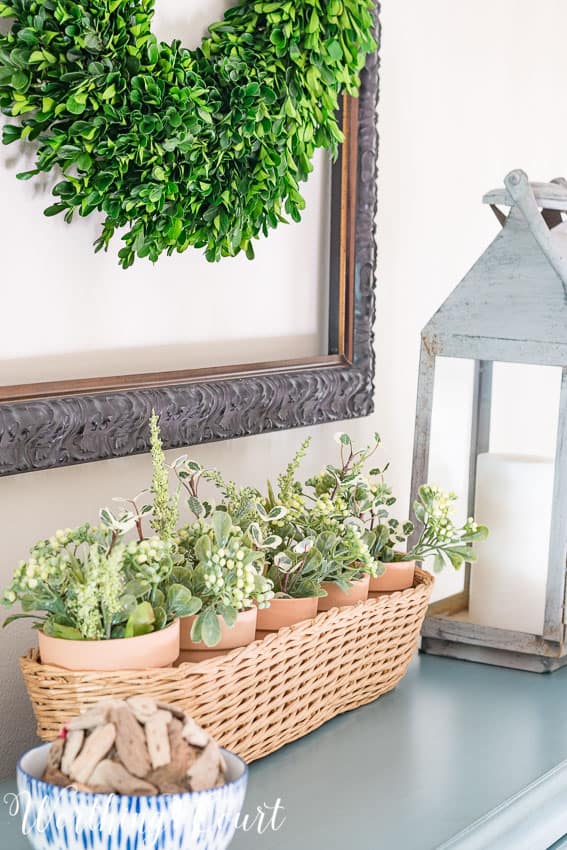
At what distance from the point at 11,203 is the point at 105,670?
0.40 m

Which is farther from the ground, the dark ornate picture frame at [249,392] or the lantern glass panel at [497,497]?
the dark ornate picture frame at [249,392]

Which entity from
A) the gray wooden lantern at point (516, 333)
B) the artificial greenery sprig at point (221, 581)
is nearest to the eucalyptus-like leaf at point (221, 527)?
the artificial greenery sprig at point (221, 581)

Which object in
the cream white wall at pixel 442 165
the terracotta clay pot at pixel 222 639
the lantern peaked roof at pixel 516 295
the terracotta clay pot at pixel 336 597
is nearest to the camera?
the terracotta clay pot at pixel 222 639

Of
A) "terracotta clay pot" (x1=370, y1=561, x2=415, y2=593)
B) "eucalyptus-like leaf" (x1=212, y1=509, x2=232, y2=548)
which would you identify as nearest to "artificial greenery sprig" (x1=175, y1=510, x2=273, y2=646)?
"eucalyptus-like leaf" (x1=212, y1=509, x2=232, y2=548)

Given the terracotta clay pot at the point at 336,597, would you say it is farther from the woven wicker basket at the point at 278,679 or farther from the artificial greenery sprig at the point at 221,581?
the artificial greenery sprig at the point at 221,581

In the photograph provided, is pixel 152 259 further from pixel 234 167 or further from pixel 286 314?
pixel 286 314

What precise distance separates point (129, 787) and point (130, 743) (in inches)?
1.0

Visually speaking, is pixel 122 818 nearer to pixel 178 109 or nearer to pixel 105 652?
pixel 105 652

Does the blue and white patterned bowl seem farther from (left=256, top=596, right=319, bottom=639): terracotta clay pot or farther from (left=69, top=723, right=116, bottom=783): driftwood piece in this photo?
(left=256, top=596, right=319, bottom=639): terracotta clay pot

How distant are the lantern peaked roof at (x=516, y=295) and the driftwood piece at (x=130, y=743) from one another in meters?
0.65

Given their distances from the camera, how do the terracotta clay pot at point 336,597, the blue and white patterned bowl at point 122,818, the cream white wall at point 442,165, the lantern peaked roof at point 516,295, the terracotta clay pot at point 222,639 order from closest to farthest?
the blue and white patterned bowl at point 122,818 < the terracotta clay pot at point 222,639 < the terracotta clay pot at point 336,597 < the lantern peaked roof at point 516,295 < the cream white wall at point 442,165

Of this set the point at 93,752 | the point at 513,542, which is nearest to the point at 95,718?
the point at 93,752

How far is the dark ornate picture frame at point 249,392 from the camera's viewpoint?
896 millimetres

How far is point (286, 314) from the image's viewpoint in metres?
1.20
